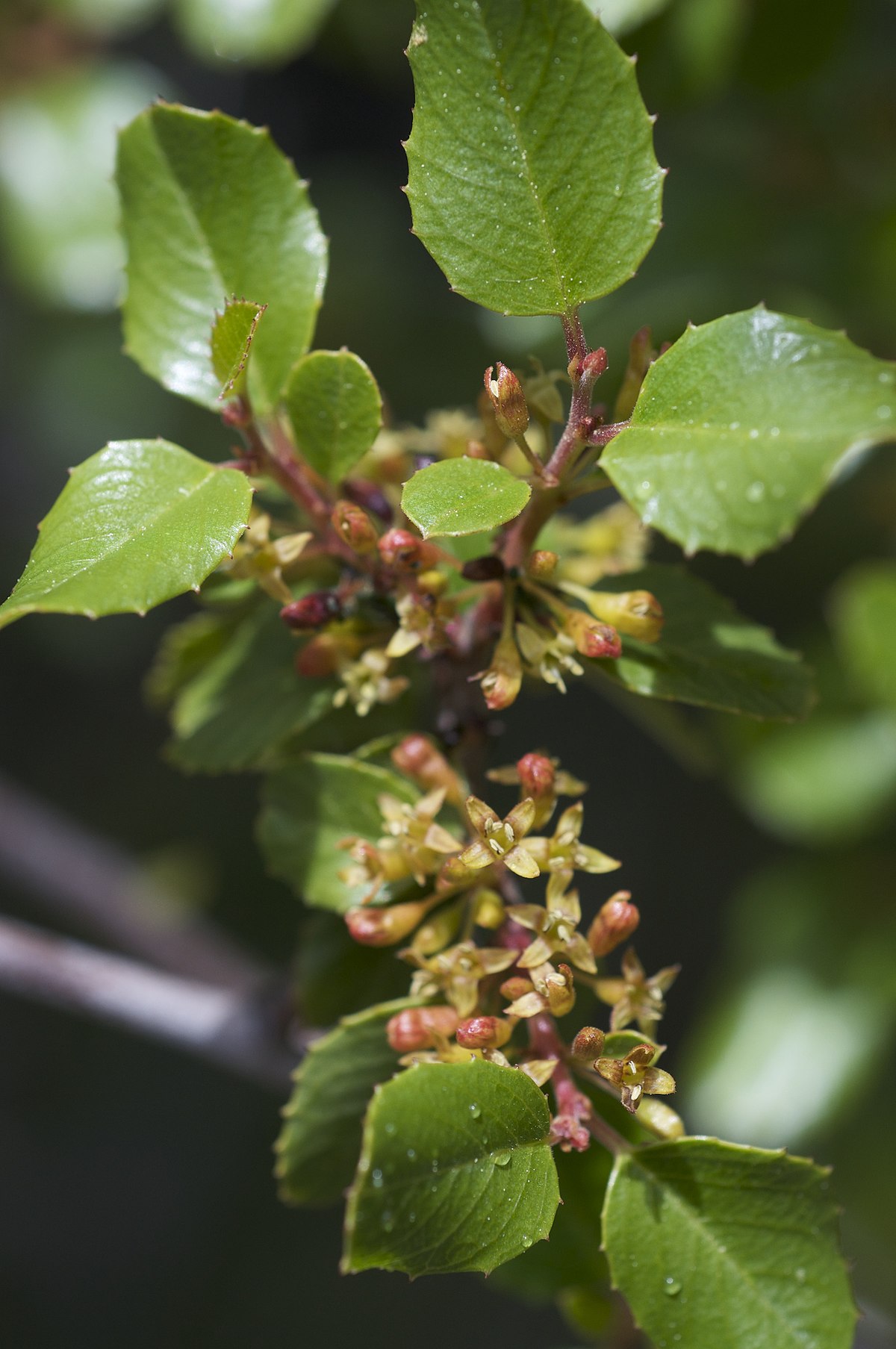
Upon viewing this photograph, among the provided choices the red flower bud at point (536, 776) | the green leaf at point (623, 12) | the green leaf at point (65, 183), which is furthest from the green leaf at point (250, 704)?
the green leaf at point (65, 183)

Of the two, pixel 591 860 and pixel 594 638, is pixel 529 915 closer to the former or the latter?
pixel 591 860

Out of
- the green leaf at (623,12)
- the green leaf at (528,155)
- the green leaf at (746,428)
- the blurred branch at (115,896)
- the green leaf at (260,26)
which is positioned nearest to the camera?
the green leaf at (746,428)

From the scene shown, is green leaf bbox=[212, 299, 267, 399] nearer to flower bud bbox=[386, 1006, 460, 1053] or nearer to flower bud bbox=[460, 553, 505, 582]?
flower bud bbox=[460, 553, 505, 582]

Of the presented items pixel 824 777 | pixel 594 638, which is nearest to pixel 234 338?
pixel 594 638

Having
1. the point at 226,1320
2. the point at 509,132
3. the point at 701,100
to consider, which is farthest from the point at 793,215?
the point at 226,1320

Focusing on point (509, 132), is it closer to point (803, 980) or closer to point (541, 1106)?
point (541, 1106)

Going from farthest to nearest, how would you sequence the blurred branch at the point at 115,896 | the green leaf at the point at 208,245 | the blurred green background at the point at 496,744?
the blurred branch at the point at 115,896 < the blurred green background at the point at 496,744 < the green leaf at the point at 208,245

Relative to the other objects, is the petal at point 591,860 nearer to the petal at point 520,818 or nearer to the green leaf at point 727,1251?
the petal at point 520,818
